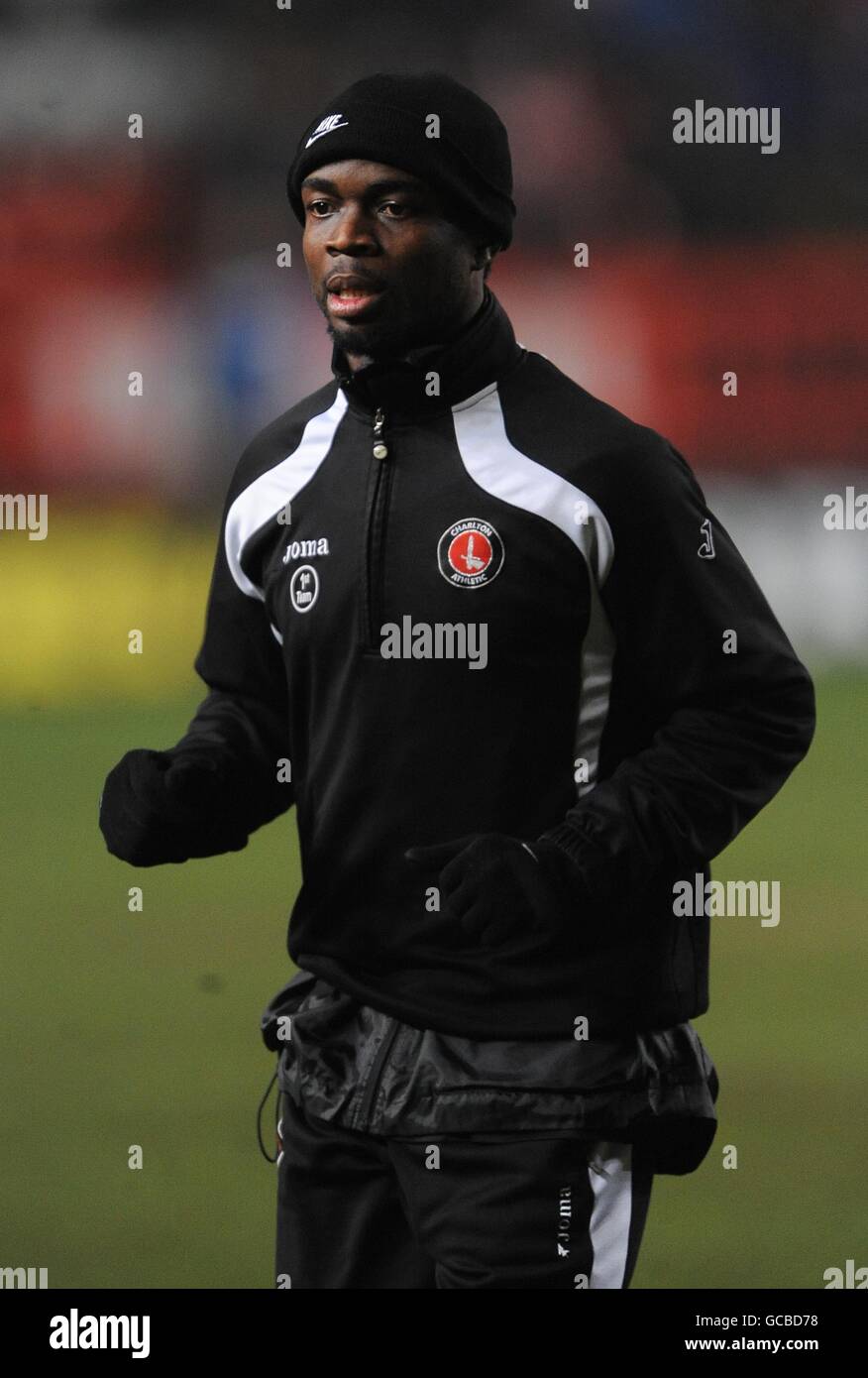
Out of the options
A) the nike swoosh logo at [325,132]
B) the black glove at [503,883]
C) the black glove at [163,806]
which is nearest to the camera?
the black glove at [503,883]

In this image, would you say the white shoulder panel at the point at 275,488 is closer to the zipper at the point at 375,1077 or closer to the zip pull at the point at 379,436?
the zip pull at the point at 379,436

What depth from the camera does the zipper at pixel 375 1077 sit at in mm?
2219

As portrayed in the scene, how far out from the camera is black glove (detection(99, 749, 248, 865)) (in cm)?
235

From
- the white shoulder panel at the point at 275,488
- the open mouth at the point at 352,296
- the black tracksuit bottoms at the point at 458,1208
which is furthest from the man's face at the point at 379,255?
the black tracksuit bottoms at the point at 458,1208

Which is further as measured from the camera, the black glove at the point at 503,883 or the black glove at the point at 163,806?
the black glove at the point at 163,806

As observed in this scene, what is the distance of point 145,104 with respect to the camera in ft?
43.2

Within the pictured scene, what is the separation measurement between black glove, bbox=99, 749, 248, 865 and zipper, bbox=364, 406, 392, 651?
0.27m

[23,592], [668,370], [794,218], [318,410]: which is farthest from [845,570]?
[318,410]

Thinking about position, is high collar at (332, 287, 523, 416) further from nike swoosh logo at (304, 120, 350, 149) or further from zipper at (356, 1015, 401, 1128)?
zipper at (356, 1015, 401, 1128)

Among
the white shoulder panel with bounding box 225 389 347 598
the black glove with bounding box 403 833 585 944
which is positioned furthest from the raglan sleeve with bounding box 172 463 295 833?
the black glove with bounding box 403 833 585 944

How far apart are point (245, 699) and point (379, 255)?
1.78ft

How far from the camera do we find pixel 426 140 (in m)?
2.21

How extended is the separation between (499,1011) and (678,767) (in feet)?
1.01

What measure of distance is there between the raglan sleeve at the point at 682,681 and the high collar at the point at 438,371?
19 centimetres
